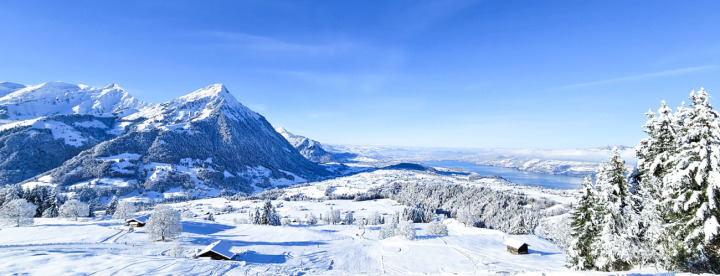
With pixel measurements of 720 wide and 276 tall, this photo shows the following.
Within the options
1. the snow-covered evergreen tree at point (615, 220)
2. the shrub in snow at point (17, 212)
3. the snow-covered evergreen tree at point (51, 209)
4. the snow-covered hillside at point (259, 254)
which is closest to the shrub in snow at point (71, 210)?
the snow-covered evergreen tree at point (51, 209)

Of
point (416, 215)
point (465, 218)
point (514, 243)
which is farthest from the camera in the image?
point (416, 215)

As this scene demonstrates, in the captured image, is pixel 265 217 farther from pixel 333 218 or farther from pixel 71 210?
pixel 71 210

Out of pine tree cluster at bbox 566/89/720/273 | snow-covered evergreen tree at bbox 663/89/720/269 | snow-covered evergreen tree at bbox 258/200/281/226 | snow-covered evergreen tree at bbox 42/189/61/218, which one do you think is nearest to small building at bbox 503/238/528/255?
pine tree cluster at bbox 566/89/720/273

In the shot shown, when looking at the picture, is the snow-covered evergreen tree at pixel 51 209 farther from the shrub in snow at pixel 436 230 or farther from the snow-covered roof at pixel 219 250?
the shrub in snow at pixel 436 230

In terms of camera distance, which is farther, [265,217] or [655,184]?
[265,217]

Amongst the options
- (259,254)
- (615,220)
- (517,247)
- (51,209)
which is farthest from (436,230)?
(51,209)

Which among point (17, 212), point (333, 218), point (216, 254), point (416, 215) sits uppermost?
point (17, 212)

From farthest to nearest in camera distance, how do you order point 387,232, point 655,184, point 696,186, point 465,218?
point 465,218 → point 387,232 → point 655,184 → point 696,186
